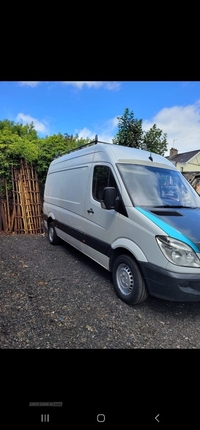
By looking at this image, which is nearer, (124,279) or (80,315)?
(80,315)

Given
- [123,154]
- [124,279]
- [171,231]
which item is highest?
[123,154]

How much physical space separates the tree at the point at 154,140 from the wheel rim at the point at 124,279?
269 inches

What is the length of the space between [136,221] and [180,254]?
64 cm

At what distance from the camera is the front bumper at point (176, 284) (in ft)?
6.98

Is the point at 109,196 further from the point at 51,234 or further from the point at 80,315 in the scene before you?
the point at 51,234

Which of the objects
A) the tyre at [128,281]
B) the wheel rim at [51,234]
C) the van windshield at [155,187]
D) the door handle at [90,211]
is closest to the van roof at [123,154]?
the van windshield at [155,187]

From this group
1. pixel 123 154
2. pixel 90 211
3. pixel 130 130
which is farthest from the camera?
pixel 130 130

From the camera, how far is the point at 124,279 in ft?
8.97

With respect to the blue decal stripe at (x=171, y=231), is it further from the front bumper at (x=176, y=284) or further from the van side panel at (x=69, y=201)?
the van side panel at (x=69, y=201)

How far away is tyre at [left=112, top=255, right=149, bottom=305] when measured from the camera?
2.48 m

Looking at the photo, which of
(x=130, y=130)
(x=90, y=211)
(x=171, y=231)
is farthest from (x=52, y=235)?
(x=130, y=130)
